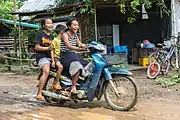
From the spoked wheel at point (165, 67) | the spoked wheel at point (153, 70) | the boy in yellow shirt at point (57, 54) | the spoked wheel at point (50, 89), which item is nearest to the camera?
the boy in yellow shirt at point (57, 54)

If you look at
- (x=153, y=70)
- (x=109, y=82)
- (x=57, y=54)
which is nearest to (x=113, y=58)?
(x=109, y=82)

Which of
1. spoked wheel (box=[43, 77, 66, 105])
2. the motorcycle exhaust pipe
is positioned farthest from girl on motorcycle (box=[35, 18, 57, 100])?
spoked wheel (box=[43, 77, 66, 105])

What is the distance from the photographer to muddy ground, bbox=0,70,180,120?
19.1ft

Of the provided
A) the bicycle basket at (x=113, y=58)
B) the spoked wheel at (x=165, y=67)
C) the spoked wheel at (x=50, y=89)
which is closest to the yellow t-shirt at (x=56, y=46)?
the spoked wheel at (x=50, y=89)

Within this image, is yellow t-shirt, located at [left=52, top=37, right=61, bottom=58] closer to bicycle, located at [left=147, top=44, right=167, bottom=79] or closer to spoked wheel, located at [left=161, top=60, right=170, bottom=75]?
bicycle, located at [left=147, top=44, right=167, bottom=79]

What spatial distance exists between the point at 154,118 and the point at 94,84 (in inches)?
52.7

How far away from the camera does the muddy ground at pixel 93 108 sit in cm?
583

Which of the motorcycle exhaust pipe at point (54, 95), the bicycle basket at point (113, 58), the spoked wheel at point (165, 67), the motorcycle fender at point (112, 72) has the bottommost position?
the motorcycle exhaust pipe at point (54, 95)

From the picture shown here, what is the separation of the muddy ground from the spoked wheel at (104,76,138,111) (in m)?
0.15

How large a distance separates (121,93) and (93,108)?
0.61m

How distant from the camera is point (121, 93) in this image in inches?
251

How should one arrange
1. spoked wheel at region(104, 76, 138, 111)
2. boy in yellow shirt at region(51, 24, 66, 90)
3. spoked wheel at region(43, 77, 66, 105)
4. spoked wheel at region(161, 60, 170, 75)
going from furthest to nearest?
1. spoked wheel at region(161, 60, 170, 75)
2. spoked wheel at region(43, 77, 66, 105)
3. boy in yellow shirt at region(51, 24, 66, 90)
4. spoked wheel at region(104, 76, 138, 111)

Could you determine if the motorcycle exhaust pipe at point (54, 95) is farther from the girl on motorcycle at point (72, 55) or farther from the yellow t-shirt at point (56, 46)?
the yellow t-shirt at point (56, 46)

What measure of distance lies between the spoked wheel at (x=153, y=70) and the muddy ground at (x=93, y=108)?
179 cm
